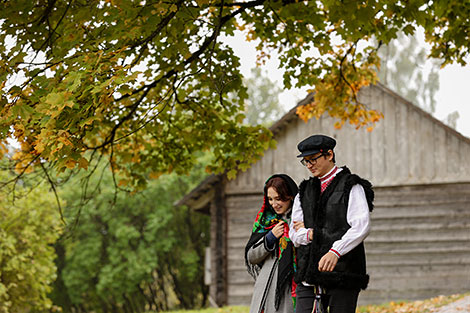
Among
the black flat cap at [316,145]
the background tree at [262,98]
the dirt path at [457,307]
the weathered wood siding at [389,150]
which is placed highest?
the background tree at [262,98]

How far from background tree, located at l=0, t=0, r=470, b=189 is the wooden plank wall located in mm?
5039

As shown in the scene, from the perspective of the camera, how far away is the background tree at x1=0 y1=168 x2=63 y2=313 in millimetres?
15655

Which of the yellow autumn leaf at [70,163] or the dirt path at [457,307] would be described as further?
the dirt path at [457,307]

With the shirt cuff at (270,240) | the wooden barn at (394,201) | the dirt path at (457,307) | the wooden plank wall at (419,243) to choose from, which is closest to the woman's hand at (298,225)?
the shirt cuff at (270,240)

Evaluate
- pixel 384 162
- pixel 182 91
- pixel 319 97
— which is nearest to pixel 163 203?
pixel 384 162

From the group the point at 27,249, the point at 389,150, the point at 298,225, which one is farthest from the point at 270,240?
the point at 27,249

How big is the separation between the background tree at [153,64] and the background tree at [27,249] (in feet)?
23.4

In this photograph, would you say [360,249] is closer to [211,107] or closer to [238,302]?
[211,107]

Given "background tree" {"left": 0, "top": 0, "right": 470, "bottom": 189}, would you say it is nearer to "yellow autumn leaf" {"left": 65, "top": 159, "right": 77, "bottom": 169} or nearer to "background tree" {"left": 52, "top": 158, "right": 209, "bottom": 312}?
"yellow autumn leaf" {"left": 65, "top": 159, "right": 77, "bottom": 169}

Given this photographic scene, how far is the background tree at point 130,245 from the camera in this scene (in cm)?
2586

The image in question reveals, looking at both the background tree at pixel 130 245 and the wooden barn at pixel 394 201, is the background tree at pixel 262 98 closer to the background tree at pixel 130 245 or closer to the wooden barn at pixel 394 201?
the background tree at pixel 130 245

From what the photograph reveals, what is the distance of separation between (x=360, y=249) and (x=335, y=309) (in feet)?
1.33

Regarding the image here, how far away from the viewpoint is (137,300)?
3000 centimetres

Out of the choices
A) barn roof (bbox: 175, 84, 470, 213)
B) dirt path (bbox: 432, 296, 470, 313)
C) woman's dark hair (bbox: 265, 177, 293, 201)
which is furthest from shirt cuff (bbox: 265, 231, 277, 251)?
barn roof (bbox: 175, 84, 470, 213)
